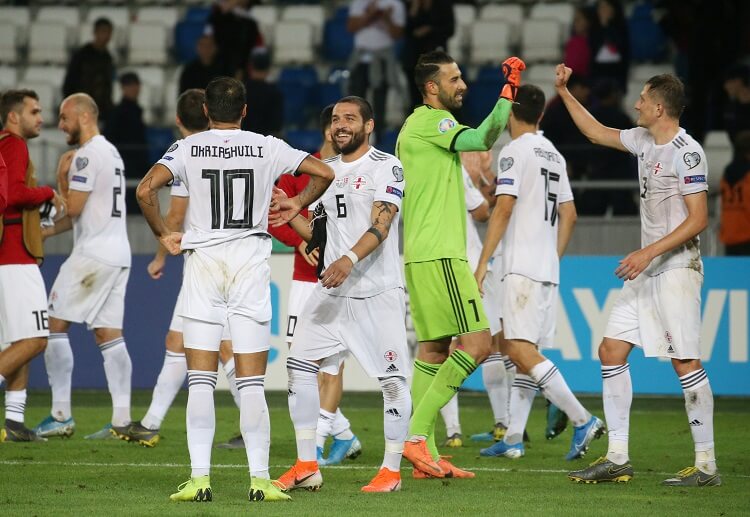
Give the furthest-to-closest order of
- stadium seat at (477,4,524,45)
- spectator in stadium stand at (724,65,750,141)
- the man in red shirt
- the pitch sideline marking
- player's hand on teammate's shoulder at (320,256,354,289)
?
stadium seat at (477,4,524,45) < spectator in stadium stand at (724,65,750,141) < the man in red shirt < the pitch sideline marking < player's hand on teammate's shoulder at (320,256,354,289)

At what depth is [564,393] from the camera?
361 inches

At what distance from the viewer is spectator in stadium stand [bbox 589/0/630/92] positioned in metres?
17.6

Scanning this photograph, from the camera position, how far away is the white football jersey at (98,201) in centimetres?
1057

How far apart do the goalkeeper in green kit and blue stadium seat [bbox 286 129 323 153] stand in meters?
9.24

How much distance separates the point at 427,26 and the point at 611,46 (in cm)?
249

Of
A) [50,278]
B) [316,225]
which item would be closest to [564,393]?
[316,225]

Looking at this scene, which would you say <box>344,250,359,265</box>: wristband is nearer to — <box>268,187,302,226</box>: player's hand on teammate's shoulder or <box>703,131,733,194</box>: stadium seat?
<box>268,187,302,226</box>: player's hand on teammate's shoulder

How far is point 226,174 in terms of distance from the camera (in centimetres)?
731

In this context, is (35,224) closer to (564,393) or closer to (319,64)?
(564,393)

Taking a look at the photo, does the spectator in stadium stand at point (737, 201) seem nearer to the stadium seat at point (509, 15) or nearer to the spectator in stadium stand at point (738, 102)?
the spectator in stadium stand at point (738, 102)

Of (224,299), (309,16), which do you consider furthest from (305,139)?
(224,299)

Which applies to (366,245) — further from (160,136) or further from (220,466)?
(160,136)

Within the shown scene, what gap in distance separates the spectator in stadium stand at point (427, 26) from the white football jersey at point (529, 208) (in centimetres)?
751

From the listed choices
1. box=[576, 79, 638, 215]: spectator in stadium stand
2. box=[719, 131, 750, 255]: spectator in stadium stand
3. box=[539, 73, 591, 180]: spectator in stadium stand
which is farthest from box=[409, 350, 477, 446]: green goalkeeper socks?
box=[539, 73, 591, 180]: spectator in stadium stand
